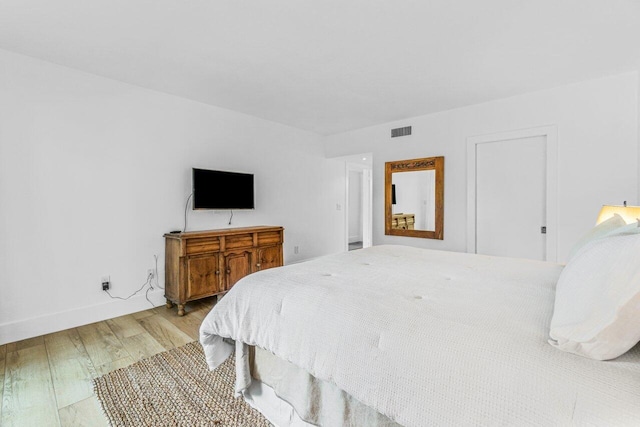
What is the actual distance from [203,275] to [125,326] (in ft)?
2.62

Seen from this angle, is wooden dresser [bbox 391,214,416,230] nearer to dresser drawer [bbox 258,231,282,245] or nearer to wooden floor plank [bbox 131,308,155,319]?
dresser drawer [bbox 258,231,282,245]

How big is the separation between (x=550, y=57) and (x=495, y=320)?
8.65 ft

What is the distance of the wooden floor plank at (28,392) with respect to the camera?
1.56 meters

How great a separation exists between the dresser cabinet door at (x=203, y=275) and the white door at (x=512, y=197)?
126 inches

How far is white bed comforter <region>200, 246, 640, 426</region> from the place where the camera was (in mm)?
713

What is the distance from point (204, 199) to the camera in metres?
3.53

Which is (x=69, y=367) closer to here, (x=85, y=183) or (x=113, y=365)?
(x=113, y=365)

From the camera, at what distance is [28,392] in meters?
1.77

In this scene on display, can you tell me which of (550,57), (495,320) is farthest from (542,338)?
(550,57)

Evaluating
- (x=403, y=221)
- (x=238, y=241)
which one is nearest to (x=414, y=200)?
(x=403, y=221)

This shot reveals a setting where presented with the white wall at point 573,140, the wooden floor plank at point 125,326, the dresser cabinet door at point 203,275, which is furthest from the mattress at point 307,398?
the white wall at point 573,140

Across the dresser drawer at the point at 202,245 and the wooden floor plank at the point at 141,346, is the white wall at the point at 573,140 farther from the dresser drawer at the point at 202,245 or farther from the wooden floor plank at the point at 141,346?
the wooden floor plank at the point at 141,346

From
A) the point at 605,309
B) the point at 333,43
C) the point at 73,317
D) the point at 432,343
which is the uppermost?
the point at 333,43

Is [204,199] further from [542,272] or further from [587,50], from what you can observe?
[587,50]
